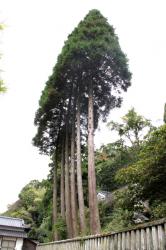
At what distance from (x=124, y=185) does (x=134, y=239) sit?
23208 mm

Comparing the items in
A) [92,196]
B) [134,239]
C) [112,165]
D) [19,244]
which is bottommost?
[134,239]

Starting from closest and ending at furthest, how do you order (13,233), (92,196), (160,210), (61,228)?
(160,210) → (92,196) → (61,228) → (13,233)

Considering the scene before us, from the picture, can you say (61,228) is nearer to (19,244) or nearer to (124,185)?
(19,244)

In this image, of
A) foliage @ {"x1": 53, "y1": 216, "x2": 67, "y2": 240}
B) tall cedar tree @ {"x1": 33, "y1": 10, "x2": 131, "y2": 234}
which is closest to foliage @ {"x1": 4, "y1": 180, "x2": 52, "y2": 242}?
foliage @ {"x1": 53, "y1": 216, "x2": 67, "y2": 240}

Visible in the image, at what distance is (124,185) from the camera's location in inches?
1091

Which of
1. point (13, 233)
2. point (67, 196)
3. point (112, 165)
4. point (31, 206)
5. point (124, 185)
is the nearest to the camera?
point (67, 196)

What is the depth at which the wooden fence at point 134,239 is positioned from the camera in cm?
439

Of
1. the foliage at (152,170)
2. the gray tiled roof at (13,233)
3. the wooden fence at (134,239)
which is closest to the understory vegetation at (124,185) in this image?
the foliage at (152,170)

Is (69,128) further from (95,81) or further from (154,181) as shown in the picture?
(154,181)

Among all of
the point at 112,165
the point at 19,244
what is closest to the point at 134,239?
the point at 19,244

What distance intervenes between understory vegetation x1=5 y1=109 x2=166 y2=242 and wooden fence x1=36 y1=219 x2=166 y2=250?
12.5 feet

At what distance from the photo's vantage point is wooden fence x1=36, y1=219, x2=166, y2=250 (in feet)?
14.4

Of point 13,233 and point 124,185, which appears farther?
point 124,185

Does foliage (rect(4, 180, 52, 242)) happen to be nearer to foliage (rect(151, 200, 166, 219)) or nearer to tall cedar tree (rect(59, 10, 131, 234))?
tall cedar tree (rect(59, 10, 131, 234))
